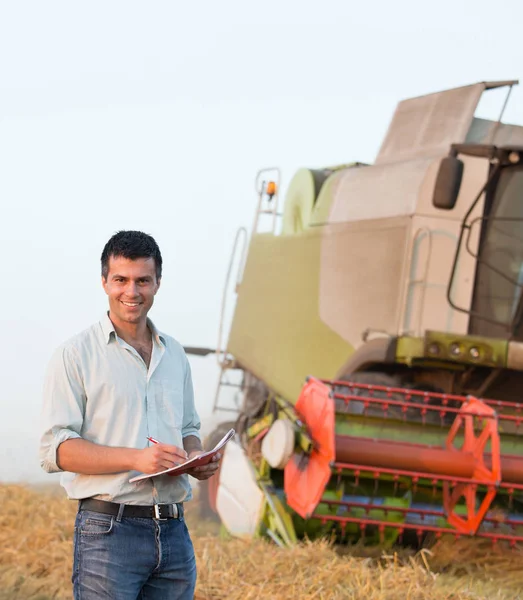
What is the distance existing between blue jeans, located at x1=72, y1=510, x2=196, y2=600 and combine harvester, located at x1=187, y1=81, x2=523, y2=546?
214cm

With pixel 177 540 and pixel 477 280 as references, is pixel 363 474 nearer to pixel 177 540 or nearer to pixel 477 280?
pixel 477 280

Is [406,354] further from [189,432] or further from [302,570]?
[189,432]

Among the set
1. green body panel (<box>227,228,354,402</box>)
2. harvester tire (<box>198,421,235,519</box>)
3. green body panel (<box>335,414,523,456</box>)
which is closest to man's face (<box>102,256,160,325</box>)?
green body panel (<box>335,414,523,456</box>)

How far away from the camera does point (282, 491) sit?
5426mm

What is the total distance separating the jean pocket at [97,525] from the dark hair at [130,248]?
578 mm

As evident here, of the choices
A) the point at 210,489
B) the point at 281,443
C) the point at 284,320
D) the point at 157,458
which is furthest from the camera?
the point at 210,489

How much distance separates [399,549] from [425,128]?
110 inches

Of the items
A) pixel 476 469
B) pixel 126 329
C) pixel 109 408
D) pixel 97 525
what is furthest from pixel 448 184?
pixel 97 525

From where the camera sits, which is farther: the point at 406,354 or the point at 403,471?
the point at 406,354

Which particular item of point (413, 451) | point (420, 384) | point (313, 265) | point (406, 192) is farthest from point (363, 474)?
point (313, 265)

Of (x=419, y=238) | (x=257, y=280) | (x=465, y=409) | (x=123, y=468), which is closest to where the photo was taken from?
(x=123, y=468)

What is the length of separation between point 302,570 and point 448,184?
210 cm

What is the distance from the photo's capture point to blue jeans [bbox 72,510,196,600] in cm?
209

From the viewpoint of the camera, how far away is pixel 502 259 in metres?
5.34
